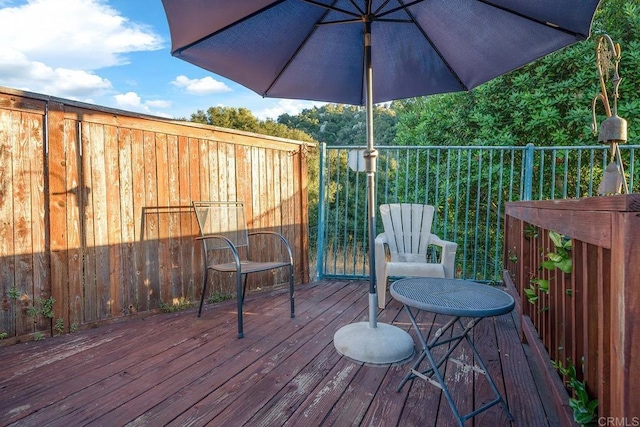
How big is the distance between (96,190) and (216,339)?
136 cm

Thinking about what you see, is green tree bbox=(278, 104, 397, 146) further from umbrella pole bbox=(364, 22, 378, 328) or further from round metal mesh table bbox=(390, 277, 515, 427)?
round metal mesh table bbox=(390, 277, 515, 427)

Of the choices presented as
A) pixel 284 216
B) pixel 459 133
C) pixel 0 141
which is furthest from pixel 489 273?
pixel 0 141

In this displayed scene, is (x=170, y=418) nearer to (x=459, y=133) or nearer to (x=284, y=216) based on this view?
(x=284, y=216)

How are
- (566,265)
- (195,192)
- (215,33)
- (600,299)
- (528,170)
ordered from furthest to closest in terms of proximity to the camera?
(528,170), (195,192), (215,33), (566,265), (600,299)

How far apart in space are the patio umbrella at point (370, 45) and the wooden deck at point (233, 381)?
309mm

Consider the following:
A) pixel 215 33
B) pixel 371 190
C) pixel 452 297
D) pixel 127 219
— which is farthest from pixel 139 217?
pixel 452 297

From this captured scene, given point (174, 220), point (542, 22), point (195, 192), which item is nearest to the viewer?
point (542, 22)

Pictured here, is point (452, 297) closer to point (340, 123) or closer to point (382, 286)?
point (382, 286)

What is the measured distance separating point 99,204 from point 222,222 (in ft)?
2.96

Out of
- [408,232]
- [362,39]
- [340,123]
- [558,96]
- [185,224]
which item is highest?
[340,123]

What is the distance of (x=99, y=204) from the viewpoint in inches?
97.0

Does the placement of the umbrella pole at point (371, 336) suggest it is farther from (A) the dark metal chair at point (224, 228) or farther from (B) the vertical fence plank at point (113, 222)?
(B) the vertical fence plank at point (113, 222)

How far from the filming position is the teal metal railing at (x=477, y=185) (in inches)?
136

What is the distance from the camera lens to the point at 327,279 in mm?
3916
